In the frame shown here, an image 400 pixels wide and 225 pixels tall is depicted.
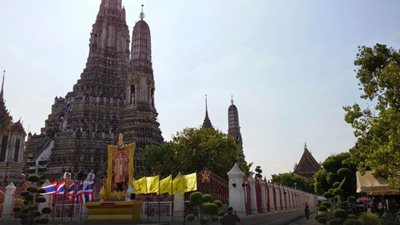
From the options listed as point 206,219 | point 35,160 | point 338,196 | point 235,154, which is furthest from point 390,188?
point 35,160

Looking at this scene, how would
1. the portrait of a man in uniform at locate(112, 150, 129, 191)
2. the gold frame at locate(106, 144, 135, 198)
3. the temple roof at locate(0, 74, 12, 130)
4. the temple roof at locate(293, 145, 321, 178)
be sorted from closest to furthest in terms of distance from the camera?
1. the gold frame at locate(106, 144, 135, 198)
2. the portrait of a man in uniform at locate(112, 150, 129, 191)
3. the temple roof at locate(0, 74, 12, 130)
4. the temple roof at locate(293, 145, 321, 178)

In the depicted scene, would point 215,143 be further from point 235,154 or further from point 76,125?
point 76,125

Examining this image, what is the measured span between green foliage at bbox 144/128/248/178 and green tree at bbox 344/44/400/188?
19900mm

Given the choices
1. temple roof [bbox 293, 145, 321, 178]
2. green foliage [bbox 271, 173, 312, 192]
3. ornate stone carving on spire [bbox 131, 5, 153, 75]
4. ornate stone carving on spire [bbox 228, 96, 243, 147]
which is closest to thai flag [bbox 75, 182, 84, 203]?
ornate stone carving on spire [bbox 131, 5, 153, 75]

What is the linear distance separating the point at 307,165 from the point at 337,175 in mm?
41360

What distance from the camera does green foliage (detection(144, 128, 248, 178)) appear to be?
38688 millimetres

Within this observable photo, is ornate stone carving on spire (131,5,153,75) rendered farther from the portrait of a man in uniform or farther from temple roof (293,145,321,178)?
temple roof (293,145,321,178)

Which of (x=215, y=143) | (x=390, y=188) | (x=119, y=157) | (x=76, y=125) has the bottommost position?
(x=390, y=188)

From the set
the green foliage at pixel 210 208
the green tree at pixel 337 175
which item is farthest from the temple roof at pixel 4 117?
the green foliage at pixel 210 208

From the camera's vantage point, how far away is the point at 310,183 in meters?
79.4

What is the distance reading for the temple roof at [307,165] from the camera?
276 ft

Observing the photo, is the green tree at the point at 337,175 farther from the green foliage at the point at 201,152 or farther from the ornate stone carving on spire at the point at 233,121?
the ornate stone carving on spire at the point at 233,121

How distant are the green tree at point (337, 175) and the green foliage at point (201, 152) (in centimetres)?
1112

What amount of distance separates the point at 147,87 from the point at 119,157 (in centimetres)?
3394
